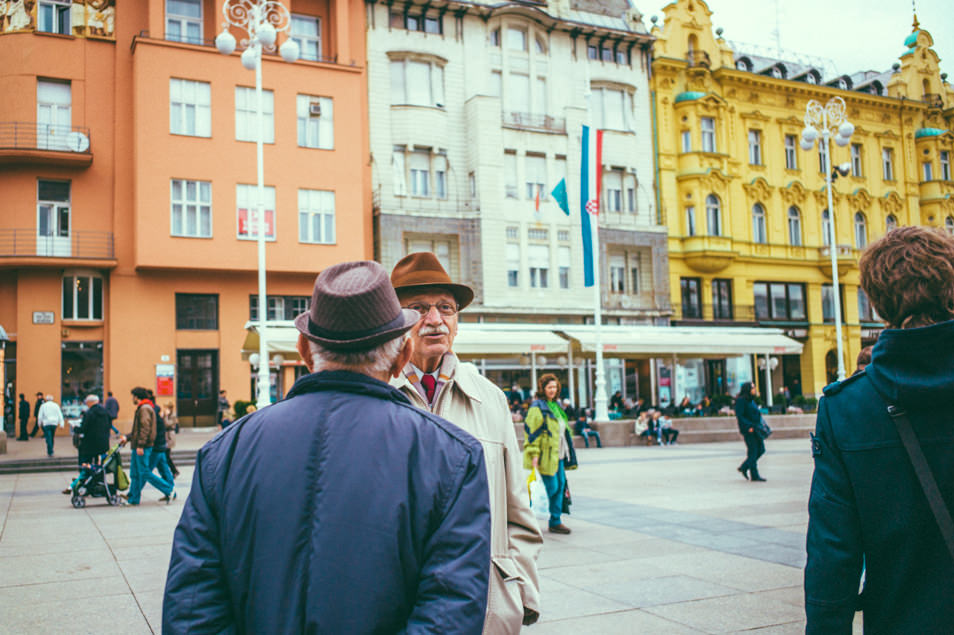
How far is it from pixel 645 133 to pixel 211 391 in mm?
22259

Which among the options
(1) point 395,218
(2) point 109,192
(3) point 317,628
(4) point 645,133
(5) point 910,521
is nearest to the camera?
(3) point 317,628

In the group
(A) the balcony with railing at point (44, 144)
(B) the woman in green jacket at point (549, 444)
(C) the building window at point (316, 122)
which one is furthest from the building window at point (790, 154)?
(B) the woman in green jacket at point (549, 444)

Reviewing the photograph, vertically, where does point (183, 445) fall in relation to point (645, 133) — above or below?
below

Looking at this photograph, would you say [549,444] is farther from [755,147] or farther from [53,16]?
[755,147]

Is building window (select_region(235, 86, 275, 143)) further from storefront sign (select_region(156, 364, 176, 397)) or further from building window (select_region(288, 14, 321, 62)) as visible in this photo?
storefront sign (select_region(156, 364, 176, 397))

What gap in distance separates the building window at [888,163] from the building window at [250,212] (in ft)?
113

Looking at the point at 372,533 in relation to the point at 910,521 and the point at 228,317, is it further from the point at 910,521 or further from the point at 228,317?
the point at 228,317

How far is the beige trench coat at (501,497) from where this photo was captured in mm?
2801

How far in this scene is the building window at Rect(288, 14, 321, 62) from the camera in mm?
32094

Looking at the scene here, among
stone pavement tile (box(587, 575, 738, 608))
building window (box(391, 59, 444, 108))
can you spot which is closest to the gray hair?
stone pavement tile (box(587, 575, 738, 608))

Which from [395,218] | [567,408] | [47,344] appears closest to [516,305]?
[395,218]

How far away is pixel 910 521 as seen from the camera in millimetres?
2461

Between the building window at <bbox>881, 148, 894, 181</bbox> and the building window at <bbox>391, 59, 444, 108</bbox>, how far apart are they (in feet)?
89.2

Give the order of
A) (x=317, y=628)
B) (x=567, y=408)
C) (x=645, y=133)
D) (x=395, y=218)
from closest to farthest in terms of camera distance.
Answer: (x=317, y=628), (x=567, y=408), (x=395, y=218), (x=645, y=133)
